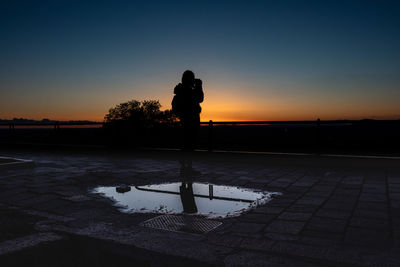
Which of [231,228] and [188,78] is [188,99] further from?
[231,228]

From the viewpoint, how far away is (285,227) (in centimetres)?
Answer: 339

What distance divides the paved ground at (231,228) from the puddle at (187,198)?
226mm

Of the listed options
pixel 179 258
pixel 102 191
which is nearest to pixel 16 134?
pixel 102 191

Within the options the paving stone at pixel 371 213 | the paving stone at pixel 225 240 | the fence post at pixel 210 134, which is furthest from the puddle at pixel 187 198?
the fence post at pixel 210 134

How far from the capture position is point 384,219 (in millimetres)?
3637

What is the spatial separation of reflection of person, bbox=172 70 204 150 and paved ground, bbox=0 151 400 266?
2.06 m

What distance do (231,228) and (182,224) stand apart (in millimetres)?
522

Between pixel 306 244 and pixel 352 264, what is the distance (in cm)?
46

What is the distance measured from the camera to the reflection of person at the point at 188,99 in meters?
7.99

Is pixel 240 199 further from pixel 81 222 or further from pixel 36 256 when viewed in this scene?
pixel 36 256

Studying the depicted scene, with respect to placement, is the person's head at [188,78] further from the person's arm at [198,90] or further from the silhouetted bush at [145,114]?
the silhouetted bush at [145,114]

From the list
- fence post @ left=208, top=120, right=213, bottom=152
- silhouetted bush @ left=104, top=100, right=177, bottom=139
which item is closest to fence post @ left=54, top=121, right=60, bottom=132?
fence post @ left=208, top=120, right=213, bottom=152

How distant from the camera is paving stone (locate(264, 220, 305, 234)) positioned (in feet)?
10.7

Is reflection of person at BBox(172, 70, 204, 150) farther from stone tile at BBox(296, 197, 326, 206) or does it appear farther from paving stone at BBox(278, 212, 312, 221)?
paving stone at BBox(278, 212, 312, 221)
